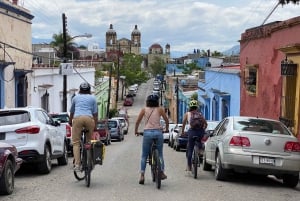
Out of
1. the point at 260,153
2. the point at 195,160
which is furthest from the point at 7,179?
the point at 260,153

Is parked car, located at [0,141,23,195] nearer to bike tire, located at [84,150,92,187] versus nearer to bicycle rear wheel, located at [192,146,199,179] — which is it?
bike tire, located at [84,150,92,187]

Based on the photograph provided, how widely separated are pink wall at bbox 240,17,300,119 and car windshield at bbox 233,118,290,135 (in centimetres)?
717

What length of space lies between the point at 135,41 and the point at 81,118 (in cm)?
17988

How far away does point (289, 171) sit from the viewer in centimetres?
1224

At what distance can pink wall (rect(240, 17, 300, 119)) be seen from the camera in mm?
21344

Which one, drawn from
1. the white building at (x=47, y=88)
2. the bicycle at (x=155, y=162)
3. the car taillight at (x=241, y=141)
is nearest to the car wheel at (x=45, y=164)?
the bicycle at (x=155, y=162)

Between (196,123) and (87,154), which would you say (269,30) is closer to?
(196,123)

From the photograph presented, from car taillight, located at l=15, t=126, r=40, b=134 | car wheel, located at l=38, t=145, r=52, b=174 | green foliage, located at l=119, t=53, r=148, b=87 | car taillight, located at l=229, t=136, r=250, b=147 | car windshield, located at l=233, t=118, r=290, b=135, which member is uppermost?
green foliage, located at l=119, t=53, r=148, b=87

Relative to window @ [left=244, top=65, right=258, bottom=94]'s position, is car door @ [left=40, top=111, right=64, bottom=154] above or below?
below

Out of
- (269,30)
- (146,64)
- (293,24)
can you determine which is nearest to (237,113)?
(269,30)

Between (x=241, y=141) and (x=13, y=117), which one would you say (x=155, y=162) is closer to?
(x=241, y=141)

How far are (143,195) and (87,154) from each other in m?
1.44

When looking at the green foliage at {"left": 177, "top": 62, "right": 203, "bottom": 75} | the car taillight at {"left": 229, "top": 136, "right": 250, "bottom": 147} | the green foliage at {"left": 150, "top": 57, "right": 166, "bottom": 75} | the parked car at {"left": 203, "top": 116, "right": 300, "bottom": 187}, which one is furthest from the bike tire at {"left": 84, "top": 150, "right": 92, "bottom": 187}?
the green foliage at {"left": 150, "top": 57, "right": 166, "bottom": 75}

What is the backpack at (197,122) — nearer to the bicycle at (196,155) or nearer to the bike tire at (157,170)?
the bicycle at (196,155)
